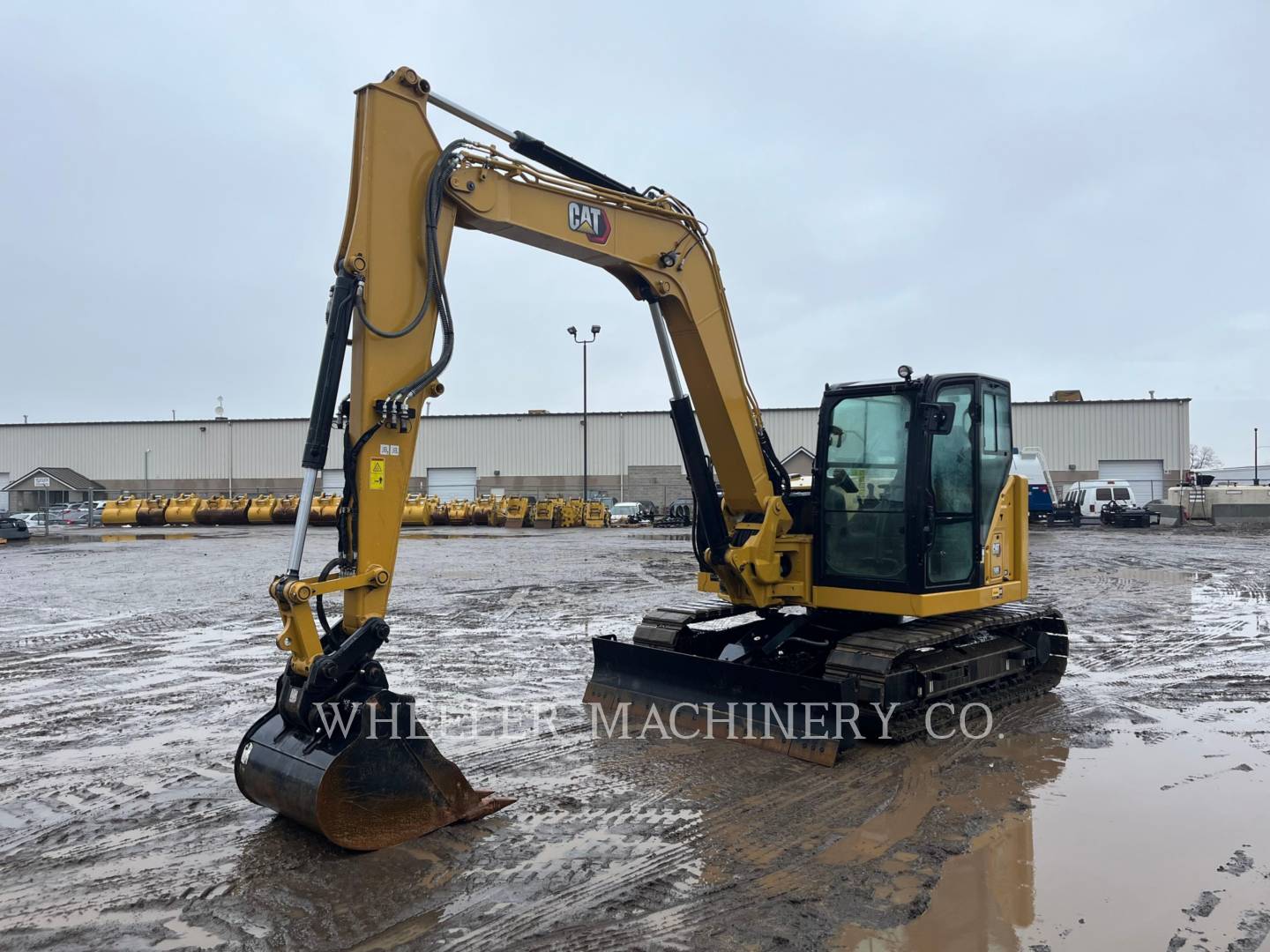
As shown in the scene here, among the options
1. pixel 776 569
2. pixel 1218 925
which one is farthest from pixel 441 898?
pixel 776 569

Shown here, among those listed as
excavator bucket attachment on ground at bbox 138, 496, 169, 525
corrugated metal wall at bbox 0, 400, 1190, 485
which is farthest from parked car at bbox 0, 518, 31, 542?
corrugated metal wall at bbox 0, 400, 1190, 485

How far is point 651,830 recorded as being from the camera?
4.82 meters

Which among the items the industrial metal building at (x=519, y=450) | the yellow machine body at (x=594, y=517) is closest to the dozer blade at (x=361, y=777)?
the yellow machine body at (x=594, y=517)

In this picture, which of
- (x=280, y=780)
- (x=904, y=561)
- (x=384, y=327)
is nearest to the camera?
(x=280, y=780)

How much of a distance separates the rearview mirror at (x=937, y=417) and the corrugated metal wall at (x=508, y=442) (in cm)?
4075

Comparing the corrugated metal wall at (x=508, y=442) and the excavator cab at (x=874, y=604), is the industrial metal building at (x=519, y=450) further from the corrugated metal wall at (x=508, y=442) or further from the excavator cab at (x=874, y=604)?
the excavator cab at (x=874, y=604)

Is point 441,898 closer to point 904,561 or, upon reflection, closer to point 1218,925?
point 1218,925

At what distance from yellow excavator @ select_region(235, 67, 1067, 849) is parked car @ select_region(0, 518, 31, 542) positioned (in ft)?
98.4

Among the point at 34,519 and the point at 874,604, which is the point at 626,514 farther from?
the point at 874,604

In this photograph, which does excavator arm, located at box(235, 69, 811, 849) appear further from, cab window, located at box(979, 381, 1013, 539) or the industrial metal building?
the industrial metal building

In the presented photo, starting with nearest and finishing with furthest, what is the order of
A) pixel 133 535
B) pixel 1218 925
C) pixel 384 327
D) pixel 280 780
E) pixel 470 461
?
pixel 1218 925 < pixel 280 780 < pixel 384 327 < pixel 133 535 < pixel 470 461

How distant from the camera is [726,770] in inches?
229

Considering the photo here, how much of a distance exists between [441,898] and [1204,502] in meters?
40.2

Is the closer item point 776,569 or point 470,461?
point 776,569
